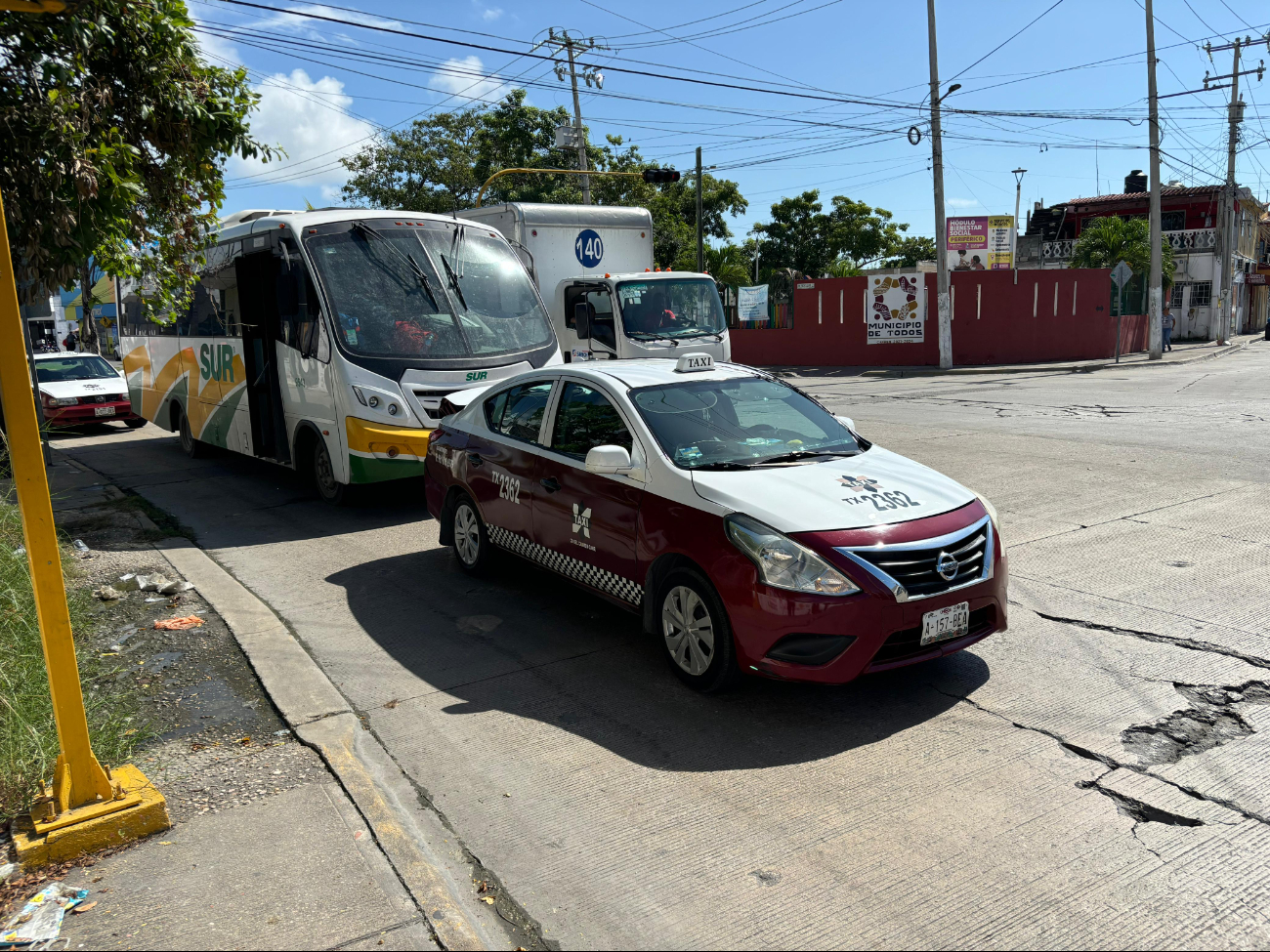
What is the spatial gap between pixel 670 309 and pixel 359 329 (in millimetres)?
7292

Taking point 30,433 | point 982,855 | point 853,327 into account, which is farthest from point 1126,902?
point 853,327

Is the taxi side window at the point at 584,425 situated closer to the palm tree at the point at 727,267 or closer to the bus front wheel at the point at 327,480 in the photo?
the bus front wheel at the point at 327,480

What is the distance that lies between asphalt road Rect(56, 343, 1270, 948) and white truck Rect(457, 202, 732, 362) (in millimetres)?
7838

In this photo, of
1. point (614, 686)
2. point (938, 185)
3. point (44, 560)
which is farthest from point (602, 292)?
point (938, 185)

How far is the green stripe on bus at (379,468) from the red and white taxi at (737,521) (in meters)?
2.60

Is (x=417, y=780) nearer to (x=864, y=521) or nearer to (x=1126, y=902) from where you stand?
(x=864, y=521)

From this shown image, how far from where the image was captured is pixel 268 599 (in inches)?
279

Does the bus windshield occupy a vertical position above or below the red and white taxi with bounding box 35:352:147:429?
above

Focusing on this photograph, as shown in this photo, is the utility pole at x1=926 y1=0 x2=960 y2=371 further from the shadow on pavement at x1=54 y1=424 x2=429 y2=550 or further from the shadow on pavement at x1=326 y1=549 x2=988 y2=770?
the shadow on pavement at x1=326 y1=549 x2=988 y2=770

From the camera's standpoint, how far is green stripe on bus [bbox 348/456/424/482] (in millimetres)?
9242

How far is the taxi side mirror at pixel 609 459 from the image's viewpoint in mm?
5352

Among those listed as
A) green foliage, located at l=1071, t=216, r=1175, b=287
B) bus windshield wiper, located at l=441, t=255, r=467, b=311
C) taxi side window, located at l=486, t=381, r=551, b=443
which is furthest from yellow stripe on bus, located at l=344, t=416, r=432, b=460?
green foliage, located at l=1071, t=216, r=1175, b=287

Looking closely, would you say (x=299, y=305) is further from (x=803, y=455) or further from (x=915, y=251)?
(x=915, y=251)

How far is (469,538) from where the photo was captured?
7.27 m
